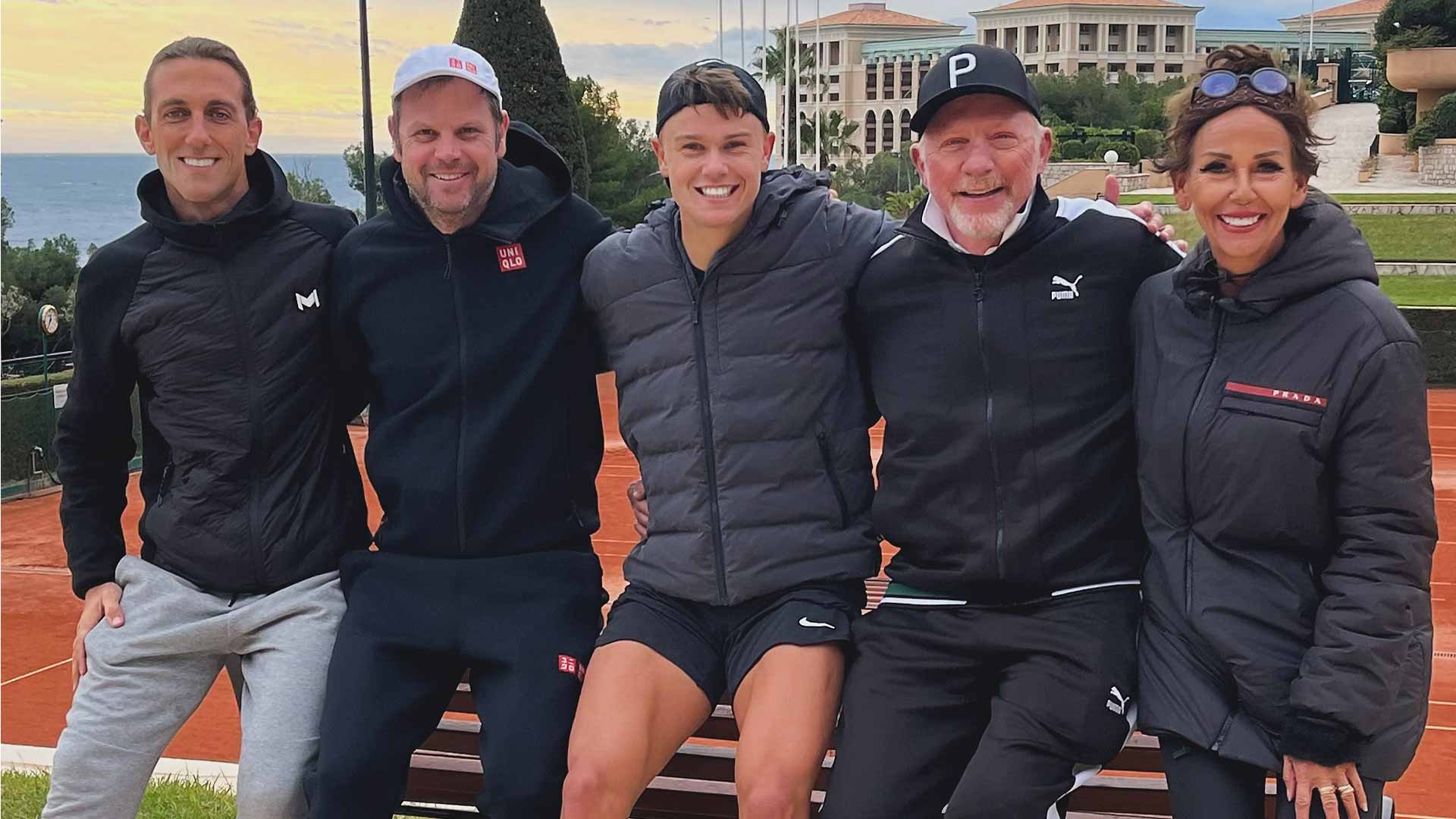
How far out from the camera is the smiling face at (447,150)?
130 inches

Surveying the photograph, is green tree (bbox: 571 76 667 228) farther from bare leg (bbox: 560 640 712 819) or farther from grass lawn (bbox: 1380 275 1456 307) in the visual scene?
bare leg (bbox: 560 640 712 819)

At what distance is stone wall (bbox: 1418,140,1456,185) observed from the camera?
33.6 metres

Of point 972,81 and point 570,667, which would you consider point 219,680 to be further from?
point 972,81

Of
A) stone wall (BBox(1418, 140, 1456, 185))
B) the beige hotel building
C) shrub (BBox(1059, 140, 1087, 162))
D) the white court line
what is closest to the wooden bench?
the white court line

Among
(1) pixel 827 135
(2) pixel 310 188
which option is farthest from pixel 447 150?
(1) pixel 827 135

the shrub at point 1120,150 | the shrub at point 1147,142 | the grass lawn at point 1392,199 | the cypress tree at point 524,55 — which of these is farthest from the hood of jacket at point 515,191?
the shrub at point 1147,142

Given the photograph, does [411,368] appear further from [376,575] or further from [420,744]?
[420,744]

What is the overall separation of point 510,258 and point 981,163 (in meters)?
1.11

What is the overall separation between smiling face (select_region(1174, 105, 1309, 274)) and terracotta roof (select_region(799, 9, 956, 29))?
3842 inches

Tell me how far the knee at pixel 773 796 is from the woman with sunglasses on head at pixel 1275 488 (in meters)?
0.68

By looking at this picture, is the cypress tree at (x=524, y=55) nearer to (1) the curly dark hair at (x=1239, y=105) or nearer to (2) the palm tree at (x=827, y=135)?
(1) the curly dark hair at (x=1239, y=105)

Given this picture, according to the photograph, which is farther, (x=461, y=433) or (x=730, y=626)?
(x=461, y=433)

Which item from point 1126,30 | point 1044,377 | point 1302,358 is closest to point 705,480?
point 1044,377

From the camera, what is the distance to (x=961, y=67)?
9.71ft
